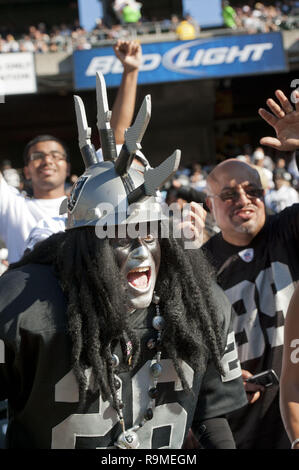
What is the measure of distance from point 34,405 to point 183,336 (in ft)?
1.49

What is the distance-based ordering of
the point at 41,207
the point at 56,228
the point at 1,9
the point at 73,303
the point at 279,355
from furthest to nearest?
the point at 1,9 < the point at 41,207 < the point at 56,228 < the point at 279,355 < the point at 73,303

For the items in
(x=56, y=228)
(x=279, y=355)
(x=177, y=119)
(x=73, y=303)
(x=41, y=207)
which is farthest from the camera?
(x=177, y=119)

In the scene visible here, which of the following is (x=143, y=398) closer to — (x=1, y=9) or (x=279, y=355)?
(x=279, y=355)

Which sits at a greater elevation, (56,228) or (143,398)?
(56,228)

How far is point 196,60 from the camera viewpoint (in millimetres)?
16938

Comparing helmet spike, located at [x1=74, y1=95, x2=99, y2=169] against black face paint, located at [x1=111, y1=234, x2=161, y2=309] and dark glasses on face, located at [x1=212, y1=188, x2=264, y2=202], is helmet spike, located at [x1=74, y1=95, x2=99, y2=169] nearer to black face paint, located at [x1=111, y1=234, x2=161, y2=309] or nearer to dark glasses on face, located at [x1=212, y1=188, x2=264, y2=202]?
black face paint, located at [x1=111, y1=234, x2=161, y2=309]

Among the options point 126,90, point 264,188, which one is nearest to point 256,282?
point 264,188

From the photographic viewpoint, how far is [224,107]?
2303 centimetres

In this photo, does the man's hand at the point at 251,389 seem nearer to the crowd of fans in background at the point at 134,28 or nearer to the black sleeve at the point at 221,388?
the black sleeve at the point at 221,388

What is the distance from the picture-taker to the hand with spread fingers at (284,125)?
6.38ft

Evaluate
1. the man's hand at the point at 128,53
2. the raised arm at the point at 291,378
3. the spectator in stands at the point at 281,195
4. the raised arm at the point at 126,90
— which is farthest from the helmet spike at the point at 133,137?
the spectator in stands at the point at 281,195

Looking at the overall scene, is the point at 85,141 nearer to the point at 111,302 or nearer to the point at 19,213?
the point at 111,302

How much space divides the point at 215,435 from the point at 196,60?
16095mm

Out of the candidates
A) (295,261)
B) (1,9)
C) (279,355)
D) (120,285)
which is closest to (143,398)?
(120,285)
